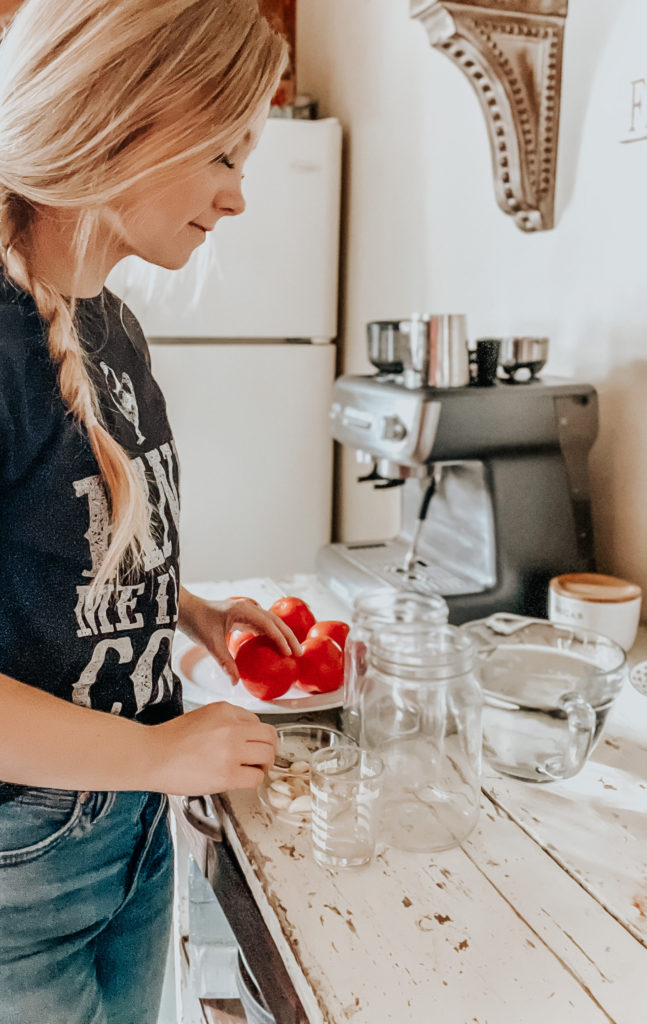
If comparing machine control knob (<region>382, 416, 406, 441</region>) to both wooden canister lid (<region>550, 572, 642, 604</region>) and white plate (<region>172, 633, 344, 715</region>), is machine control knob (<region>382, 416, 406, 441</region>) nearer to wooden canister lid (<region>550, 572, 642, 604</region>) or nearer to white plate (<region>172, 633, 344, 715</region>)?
wooden canister lid (<region>550, 572, 642, 604</region>)

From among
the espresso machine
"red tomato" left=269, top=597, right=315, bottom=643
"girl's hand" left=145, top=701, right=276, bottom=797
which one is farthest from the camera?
the espresso machine

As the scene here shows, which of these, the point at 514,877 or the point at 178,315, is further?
the point at 178,315

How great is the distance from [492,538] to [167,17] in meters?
0.79

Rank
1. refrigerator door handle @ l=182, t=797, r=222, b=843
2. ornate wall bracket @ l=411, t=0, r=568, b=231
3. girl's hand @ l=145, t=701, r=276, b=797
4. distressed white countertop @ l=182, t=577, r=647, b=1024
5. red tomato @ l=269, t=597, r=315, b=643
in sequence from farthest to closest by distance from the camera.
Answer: ornate wall bracket @ l=411, t=0, r=568, b=231 → red tomato @ l=269, t=597, r=315, b=643 → refrigerator door handle @ l=182, t=797, r=222, b=843 → girl's hand @ l=145, t=701, r=276, b=797 → distressed white countertop @ l=182, t=577, r=647, b=1024

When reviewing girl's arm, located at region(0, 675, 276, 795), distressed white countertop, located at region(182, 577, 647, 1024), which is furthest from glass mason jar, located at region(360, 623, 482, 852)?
girl's arm, located at region(0, 675, 276, 795)

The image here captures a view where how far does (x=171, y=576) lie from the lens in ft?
2.65

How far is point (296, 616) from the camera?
1.07 metres

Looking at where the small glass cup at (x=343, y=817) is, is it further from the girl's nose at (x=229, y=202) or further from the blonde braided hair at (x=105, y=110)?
the girl's nose at (x=229, y=202)

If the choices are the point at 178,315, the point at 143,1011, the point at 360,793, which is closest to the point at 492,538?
the point at 360,793

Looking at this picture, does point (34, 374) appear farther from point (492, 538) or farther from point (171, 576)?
point (492, 538)

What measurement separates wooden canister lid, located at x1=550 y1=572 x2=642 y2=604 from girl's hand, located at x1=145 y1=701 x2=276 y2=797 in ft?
1.83

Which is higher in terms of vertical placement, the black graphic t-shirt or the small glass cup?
Result: the black graphic t-shirt

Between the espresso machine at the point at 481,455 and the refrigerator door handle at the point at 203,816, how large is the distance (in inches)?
18.5

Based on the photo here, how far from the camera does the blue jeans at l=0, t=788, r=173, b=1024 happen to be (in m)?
0.71
